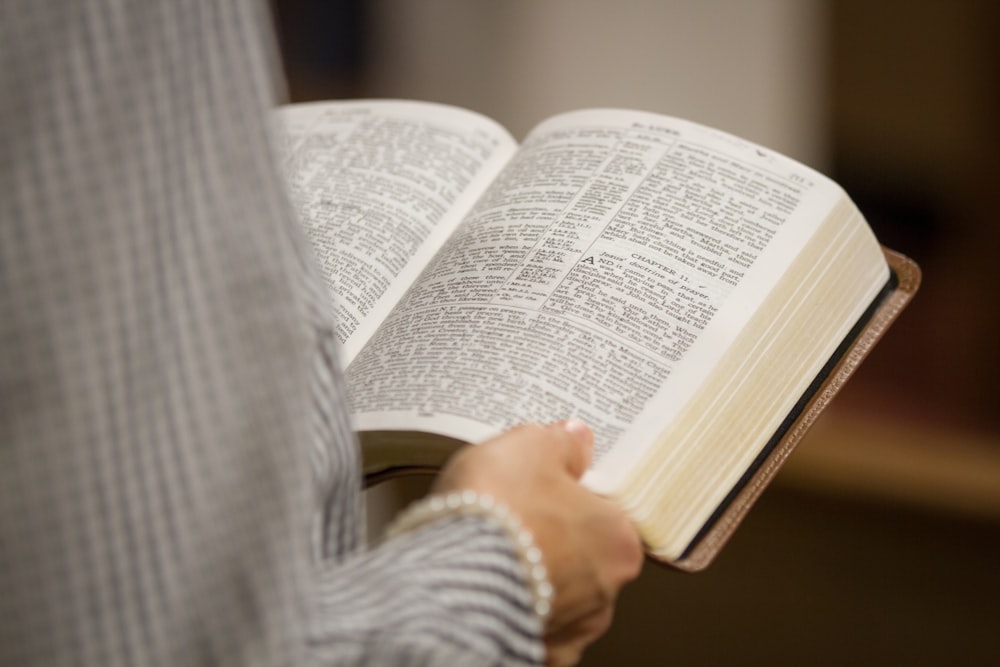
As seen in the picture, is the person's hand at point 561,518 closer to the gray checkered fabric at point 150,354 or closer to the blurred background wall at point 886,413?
the gray checkered fabric at point 150,354

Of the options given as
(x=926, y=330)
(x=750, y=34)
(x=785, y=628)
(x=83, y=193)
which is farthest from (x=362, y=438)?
(x=750, y=34)

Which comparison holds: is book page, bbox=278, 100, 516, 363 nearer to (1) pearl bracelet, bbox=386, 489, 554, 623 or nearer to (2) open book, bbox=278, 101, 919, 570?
(2) open book, bbox=278, 101, 919, 570

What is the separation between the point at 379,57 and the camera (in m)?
2.04

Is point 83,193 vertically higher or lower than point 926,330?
higher

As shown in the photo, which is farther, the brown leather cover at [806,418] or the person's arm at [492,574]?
the brown leather cover at [806,418]

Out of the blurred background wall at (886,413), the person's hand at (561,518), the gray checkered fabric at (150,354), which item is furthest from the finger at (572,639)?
the blurred background wall at (886,413)

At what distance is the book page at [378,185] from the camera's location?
1.90ft

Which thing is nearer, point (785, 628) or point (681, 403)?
point (681, 403)

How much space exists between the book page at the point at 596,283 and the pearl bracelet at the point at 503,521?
0.30 ft

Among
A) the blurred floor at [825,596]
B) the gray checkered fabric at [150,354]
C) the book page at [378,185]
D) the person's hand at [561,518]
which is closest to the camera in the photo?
the gray checkered fabric at [150,354]

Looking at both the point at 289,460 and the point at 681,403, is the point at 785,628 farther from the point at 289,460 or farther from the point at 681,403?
the point at 289,460

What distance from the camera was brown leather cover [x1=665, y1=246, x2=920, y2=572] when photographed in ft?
1.56

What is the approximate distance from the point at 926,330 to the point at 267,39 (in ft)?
3.87

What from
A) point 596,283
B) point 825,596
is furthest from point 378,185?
point 825,596
